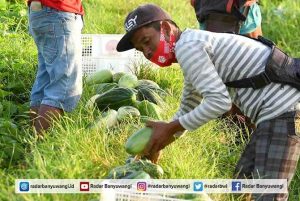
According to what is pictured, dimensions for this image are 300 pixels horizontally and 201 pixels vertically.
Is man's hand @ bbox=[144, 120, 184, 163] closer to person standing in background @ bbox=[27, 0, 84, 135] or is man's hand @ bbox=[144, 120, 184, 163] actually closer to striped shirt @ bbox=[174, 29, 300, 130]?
striped shirt @ bbox=[174, 29, 300, 130]

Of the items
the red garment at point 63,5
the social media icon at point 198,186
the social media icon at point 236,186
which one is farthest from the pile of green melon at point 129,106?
the red garment at point 63,5

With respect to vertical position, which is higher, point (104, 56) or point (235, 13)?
point (235, 13)

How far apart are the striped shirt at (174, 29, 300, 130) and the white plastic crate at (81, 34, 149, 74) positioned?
2475mm

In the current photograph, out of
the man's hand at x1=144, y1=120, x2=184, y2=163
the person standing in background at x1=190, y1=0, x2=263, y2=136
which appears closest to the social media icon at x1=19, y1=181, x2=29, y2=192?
the man's hand at x1=144, y1=120, x2=184, y2=163

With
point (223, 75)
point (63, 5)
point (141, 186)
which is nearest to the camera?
point (141, 186)

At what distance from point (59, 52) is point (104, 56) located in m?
1.81

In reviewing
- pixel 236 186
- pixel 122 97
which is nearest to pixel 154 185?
pixel 236 186

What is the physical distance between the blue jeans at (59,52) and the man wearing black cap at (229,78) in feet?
2.94

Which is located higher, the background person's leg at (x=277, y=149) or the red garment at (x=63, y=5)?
the red garment at (x=63, y=5)

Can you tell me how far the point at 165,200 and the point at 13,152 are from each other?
134cm

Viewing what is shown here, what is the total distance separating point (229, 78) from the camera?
3.95 metres

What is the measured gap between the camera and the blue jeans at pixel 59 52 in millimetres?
4770

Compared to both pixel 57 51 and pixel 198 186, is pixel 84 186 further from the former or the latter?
pixel 57 51

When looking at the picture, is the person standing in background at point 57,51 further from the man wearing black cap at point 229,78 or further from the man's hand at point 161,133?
the man's hand at point 161,133
